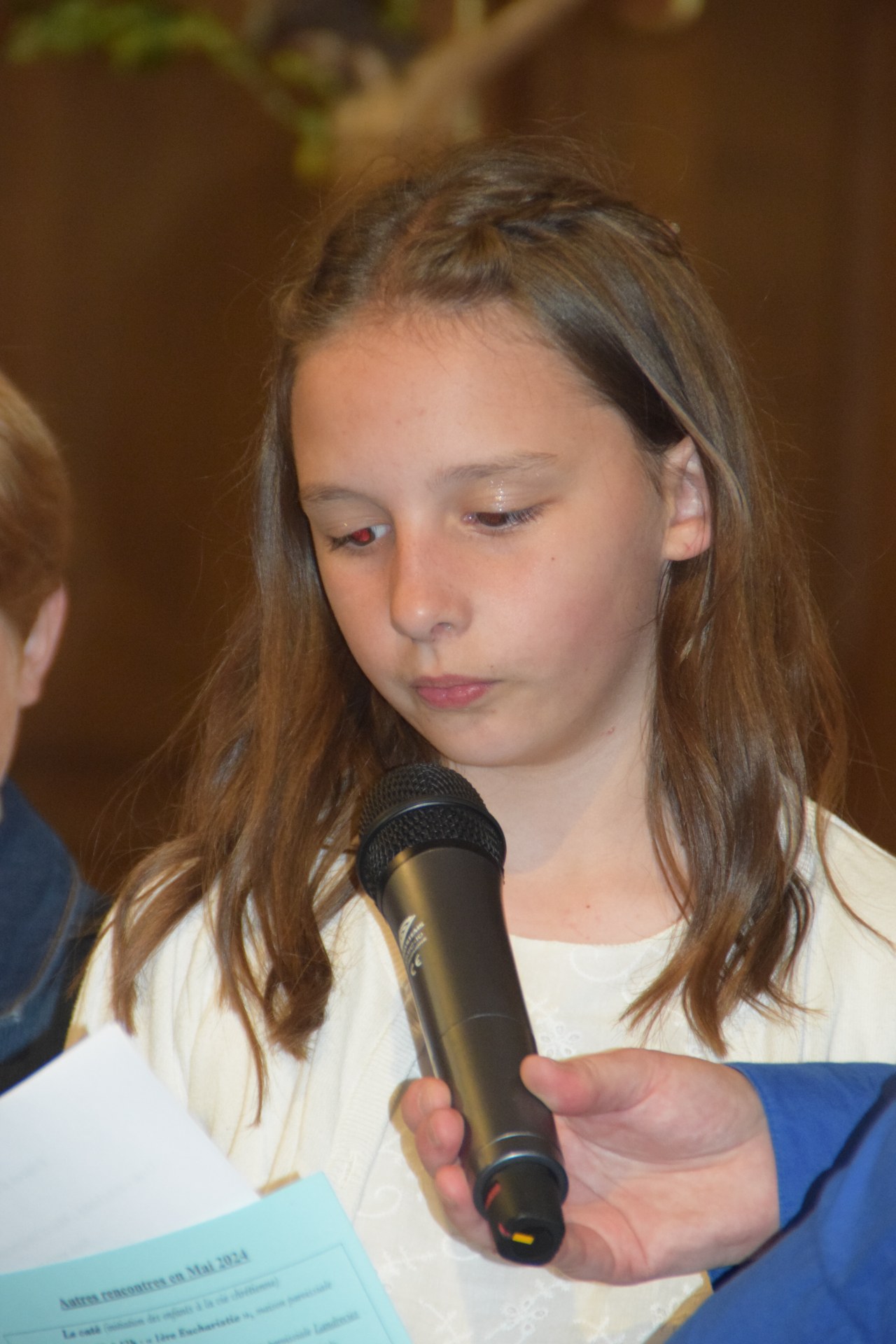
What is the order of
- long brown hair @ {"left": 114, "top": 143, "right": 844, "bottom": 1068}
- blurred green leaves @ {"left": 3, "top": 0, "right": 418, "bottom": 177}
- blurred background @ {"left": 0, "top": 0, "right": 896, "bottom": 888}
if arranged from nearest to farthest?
long brown hair @ {"left": 114, "top": 143, "right": 844, "bottom": 1068} < blurred background @ {"left": 0, "top": 0, "right": 896, "bottom": 888} < blurred green leaves @ {"left": 3, "top": 0, "right": 418, "bottom": 177}

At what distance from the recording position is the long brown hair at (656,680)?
1008mm

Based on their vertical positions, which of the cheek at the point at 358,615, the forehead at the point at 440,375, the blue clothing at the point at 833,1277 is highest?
the forehead at the point at 440,375

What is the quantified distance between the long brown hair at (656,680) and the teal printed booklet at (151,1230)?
1.18ft

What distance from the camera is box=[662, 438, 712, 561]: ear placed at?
1050 mm

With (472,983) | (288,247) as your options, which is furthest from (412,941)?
(288,247)

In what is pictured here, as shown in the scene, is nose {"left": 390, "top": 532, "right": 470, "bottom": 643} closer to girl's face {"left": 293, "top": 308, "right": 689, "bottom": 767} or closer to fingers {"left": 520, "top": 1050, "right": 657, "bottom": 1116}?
girl's face {"left": 293, "top": 308, "right": 689, "bottom": 767}

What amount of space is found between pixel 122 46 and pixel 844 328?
1681 millimetres

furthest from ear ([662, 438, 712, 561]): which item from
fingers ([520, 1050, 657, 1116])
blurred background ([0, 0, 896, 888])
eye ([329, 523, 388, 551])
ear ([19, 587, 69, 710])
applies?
blurred background ([0, 0, 896, 888])

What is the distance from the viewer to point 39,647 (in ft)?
4.09

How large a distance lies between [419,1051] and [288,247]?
2277mm

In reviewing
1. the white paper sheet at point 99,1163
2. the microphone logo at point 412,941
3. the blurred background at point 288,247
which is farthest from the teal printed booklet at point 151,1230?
the blurred background at point 288,247

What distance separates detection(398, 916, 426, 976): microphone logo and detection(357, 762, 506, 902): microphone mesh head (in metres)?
0.05

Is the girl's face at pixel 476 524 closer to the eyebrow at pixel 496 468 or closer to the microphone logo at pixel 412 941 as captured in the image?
the eyebrow at pixel 496 468

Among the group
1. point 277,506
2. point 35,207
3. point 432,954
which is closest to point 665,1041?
point 432,954
